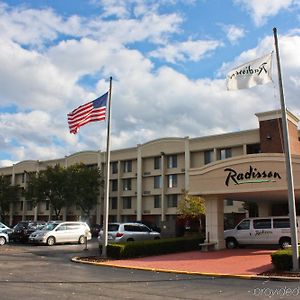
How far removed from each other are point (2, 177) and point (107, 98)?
5975 cm

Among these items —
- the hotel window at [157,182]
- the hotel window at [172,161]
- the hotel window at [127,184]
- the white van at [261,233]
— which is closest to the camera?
the white van at [261,233]

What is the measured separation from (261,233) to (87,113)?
12.2 m

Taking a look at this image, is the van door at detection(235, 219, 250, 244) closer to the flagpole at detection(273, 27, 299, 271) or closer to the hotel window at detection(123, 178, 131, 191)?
the flagpole at detection(273, 27, 299, 271)

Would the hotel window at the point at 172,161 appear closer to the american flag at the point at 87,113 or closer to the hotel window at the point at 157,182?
the hotel window at the point at 157,182

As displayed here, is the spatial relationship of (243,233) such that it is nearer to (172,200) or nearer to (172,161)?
(172,200)

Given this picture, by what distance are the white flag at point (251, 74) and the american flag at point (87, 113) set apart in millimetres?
7611

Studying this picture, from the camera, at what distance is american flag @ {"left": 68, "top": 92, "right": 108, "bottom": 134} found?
2239 centimetres

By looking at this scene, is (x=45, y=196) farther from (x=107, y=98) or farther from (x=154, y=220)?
(x=107, y=98)

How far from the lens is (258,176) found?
23.8 m

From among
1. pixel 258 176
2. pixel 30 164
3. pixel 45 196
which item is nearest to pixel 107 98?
pixel 258 176

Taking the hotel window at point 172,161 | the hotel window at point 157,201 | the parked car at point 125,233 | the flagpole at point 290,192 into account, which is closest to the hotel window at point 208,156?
the hotel window at point 172,161

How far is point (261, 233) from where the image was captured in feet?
87.7

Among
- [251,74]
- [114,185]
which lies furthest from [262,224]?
[114,185]

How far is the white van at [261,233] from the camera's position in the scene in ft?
85.4
